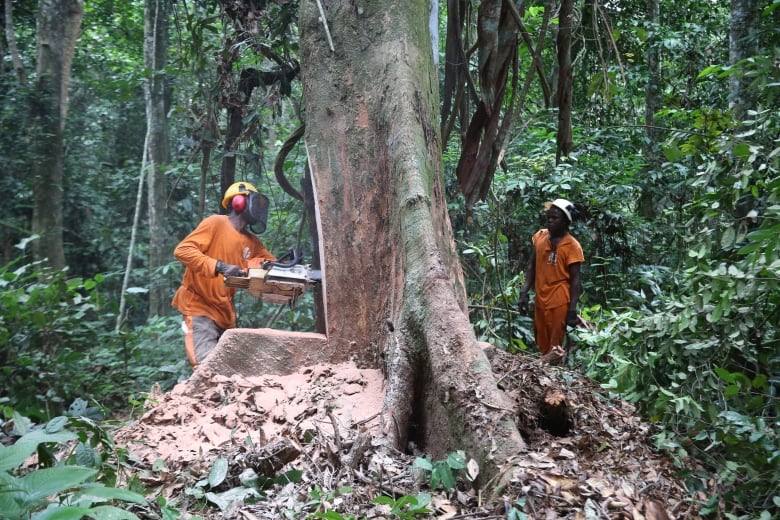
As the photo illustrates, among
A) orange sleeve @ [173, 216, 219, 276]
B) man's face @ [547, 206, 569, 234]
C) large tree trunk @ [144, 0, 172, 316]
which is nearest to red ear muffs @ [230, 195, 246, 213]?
orange sleeve @ [173, 216, 219, 276]

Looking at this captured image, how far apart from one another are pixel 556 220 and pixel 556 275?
1.89 feet

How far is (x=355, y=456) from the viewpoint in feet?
9.56

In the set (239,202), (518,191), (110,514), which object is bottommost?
(110,514)

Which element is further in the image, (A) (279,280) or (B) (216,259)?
(B) (216,259)

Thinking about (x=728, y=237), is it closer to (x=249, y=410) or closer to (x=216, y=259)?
(x=249, y=410)

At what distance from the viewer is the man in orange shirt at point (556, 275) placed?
23.1 ft

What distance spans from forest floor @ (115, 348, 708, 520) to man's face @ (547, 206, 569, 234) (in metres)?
3.17

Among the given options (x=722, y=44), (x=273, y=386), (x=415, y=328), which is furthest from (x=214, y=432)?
(x=722, y=44)

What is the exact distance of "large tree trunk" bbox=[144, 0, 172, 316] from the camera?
1018 centimetres

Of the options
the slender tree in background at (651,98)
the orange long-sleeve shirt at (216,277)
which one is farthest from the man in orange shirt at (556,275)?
the orange long-sleeve shirt at (216,277)

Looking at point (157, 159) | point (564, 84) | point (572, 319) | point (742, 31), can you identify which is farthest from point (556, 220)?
point (157, 159)

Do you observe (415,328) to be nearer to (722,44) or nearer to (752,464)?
(752,464)

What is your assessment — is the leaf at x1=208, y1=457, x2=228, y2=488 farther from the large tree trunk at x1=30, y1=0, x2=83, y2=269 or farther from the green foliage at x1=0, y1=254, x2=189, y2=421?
the large tree trunk at x1=30, y1=0, x2=83, y2=269

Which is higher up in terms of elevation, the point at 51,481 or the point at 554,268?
the point at 554,268
